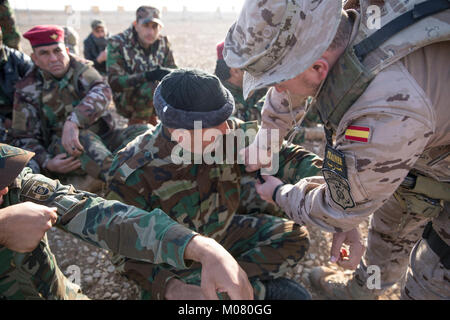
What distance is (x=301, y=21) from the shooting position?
139cm

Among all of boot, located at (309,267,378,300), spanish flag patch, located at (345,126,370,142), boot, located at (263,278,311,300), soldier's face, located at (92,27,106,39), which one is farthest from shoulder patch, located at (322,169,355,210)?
soldier's face, located at (92,27,106,39)

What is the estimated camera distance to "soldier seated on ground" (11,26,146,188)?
12.5 feet

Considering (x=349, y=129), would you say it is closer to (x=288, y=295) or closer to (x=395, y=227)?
(x=395, y=227)

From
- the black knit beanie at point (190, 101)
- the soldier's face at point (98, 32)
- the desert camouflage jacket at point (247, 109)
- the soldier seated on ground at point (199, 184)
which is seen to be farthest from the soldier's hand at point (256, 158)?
the soldier's face at point (98, 32)

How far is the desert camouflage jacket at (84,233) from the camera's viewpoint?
5.00ft

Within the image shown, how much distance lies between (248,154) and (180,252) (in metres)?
1.04

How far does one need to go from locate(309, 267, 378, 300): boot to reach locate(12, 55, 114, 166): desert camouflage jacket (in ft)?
10.0

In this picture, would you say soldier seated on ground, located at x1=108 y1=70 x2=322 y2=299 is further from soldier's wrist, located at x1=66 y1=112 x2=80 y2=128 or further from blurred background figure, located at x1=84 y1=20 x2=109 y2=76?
blurred background figure, located at x1=84 y1=20 x2=109 y2=76

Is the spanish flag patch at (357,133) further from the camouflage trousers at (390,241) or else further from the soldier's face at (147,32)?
the soldier's face at (147,32)

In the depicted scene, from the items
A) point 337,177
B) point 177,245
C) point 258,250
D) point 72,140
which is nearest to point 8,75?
point 72,140

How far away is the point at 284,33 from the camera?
1.39 m

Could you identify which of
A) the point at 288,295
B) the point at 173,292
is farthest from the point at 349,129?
the point at 288,295

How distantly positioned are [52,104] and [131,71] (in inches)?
71.2

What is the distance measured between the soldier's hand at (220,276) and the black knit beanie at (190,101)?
83cm
